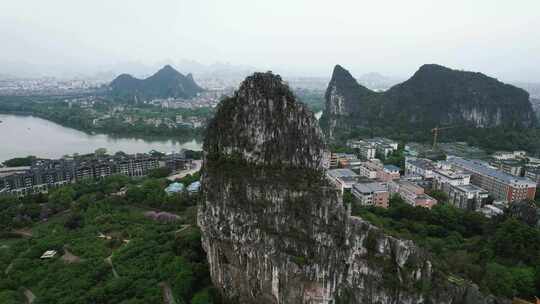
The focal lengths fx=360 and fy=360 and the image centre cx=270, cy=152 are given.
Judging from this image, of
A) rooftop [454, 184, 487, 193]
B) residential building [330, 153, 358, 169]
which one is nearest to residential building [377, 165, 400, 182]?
residential building [330, 153, 358, 169]

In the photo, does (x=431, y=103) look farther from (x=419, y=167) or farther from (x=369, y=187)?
(x=369, y=187)

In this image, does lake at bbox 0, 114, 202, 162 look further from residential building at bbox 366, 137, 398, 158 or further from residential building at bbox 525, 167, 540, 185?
residential building at bbox 525, 167, 540, 185

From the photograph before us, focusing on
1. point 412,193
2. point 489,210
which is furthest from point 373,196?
point 489,210

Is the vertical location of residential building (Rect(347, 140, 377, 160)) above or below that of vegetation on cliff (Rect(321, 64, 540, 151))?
below

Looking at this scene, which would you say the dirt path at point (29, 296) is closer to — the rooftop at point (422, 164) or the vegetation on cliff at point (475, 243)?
the vegetation on cliff at point (475, 243)

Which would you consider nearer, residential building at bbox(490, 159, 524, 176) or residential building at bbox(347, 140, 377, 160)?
residential building at bbox(490, 159, 524, 176)

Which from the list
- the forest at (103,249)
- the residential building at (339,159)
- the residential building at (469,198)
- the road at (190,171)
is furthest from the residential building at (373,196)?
the road at (190,171)
